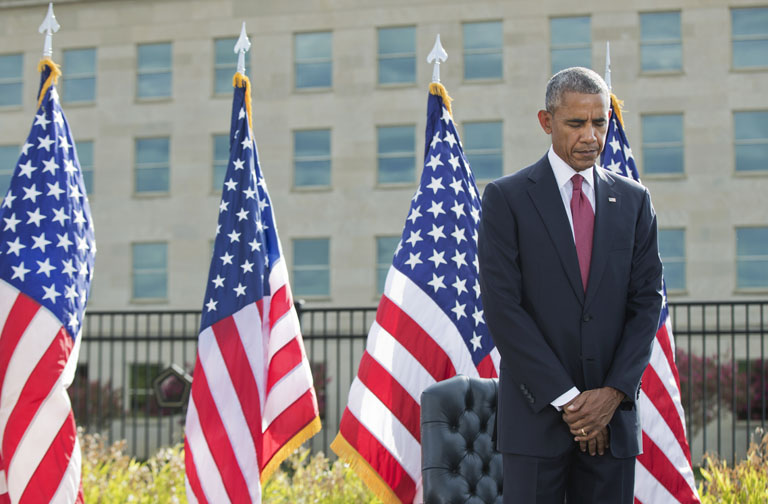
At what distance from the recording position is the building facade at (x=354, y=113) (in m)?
26.5

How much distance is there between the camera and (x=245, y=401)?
5.99 m

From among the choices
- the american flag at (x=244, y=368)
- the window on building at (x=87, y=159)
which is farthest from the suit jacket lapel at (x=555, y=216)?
the window on building at (x=87, y=159)

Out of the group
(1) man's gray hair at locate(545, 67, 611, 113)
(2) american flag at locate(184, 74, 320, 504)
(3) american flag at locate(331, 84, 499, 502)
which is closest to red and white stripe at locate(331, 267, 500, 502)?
(3) american flag at locate(331, 84, 499, 502)

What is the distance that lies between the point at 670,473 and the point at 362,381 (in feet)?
6.81

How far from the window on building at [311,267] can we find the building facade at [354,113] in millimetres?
62

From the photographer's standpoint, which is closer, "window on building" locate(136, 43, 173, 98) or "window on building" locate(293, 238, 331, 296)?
Result: "window on building" locate(293, 238, 331, 296)

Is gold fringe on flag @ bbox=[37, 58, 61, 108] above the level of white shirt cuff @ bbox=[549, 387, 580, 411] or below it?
above

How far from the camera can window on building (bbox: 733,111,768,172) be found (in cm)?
2652

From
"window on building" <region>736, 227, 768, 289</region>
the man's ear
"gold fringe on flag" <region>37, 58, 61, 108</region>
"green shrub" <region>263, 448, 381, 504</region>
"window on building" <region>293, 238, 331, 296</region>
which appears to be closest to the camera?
the man's ear

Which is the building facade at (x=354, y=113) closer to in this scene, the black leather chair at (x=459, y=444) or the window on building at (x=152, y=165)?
the window on building at (x=152, y=165)

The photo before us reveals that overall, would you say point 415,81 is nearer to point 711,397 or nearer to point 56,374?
point 711,397

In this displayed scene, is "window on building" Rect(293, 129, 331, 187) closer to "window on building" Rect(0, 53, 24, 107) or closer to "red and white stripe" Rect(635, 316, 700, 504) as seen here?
"window on building" Rect(0, 53, 24, 107)

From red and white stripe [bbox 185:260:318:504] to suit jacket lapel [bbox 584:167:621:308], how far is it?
10.5 ft

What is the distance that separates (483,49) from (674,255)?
27.3 ft
